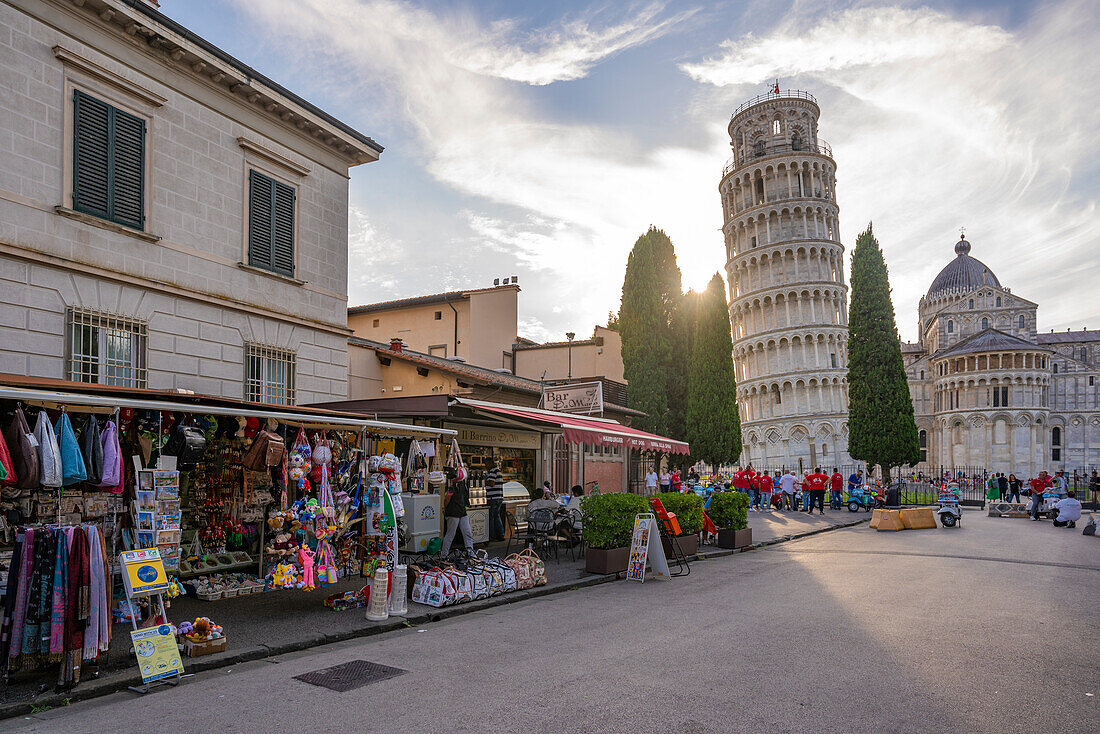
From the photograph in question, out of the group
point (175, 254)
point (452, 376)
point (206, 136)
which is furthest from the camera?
point (452, 376)

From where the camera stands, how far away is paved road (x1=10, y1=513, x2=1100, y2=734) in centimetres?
531

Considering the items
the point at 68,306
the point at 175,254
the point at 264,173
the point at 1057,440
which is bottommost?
the point at 1057,440

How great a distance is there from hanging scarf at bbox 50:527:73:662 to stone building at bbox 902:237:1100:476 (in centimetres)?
8860

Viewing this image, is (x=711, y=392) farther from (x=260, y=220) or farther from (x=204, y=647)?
(x=204, y=647)

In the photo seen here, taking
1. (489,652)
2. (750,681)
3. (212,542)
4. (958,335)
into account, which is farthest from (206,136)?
(958,335)

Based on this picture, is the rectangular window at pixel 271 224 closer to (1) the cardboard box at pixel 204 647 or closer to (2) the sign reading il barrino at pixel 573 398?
(1) the cardboard box at pixel 204 647

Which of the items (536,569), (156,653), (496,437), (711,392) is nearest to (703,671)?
(156,653)

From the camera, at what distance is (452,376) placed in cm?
1833

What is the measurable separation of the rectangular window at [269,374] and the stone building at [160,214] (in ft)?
0.10

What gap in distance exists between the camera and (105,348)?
10.7 metres

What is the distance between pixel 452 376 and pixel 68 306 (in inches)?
368

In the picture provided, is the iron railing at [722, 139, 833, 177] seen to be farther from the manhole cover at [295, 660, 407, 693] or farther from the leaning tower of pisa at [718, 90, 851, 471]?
the manhole cover at [295, 660, 407, 693]

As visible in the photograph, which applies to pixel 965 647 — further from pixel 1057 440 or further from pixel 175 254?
pixel 1057 440

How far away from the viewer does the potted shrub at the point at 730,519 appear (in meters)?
17.3
